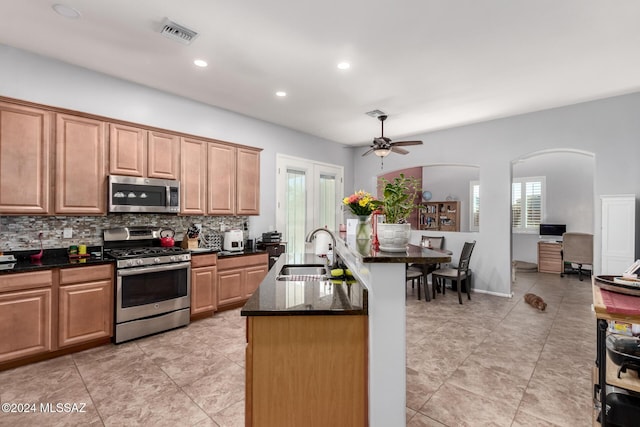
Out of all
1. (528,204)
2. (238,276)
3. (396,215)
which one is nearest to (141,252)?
(238,276)

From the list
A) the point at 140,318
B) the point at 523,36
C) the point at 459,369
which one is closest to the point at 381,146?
the point at 523,36

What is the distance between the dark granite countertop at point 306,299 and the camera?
60.5 inches

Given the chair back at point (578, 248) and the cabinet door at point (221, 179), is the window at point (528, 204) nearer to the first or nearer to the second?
the chair back at point (578, 248)

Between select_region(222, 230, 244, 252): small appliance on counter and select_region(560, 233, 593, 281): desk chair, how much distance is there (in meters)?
7.15

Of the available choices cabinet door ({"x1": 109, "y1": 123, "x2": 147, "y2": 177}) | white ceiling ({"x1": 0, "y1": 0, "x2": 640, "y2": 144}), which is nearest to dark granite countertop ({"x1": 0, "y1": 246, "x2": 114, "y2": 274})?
cabinet door ({"x1": 109, "y1": 123, "x2": 147, "y2": 177})

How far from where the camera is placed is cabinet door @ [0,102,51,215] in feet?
9.09

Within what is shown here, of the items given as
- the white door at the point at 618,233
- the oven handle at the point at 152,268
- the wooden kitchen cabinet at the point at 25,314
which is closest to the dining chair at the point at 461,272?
the white door at the point at 618,233

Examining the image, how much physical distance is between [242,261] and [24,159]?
8.39 ft

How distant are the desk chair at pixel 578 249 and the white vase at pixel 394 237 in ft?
23.9

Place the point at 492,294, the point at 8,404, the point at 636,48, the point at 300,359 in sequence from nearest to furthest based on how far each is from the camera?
the point at 300,359 → the point at 8,404 → the point at 636,48 → the point at 492,294

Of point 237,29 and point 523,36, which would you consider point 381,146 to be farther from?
point 237,29

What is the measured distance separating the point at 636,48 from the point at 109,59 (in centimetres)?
530

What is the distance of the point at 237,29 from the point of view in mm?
2639

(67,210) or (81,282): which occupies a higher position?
(67,210)
